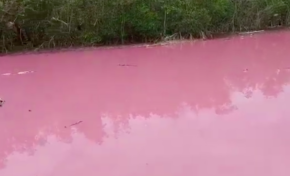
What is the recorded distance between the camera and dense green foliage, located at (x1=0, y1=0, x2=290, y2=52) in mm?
8117

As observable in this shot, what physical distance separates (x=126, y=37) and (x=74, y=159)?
4.65m

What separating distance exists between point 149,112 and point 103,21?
11.7 feet

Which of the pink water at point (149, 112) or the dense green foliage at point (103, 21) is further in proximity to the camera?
the dense green foliage at point (103, 21)

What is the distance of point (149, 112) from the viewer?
200 inches

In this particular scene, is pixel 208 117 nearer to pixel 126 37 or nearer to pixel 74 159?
pixel 74 159

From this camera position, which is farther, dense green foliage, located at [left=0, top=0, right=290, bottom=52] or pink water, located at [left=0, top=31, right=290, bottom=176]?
dense green foliage, located at [left=0, top=0, right=290, bottom=52]

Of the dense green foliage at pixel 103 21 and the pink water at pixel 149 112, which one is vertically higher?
the dense green foliage at pixel 103 21

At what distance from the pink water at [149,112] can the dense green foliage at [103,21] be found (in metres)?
0.57

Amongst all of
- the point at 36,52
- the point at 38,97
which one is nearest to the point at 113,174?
the point at 38,97

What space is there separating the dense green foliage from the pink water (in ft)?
1.87

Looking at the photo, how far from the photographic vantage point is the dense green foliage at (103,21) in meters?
Result: 8.12

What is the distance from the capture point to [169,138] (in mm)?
4359

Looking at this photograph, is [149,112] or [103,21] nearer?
[149,112]

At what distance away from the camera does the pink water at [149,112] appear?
3.95 meters
